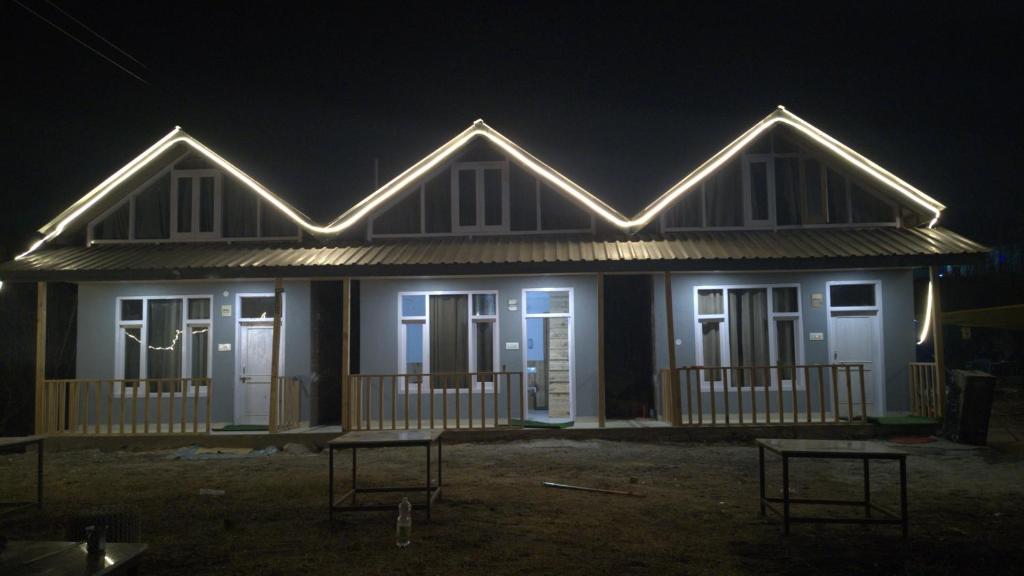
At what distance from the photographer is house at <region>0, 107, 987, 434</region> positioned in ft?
44.4

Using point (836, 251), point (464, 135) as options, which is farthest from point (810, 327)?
point (464, 135)

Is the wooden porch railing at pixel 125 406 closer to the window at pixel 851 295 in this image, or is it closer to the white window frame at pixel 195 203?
the white window frame at pixel 195 203

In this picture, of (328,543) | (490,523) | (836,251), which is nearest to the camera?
(328,543)

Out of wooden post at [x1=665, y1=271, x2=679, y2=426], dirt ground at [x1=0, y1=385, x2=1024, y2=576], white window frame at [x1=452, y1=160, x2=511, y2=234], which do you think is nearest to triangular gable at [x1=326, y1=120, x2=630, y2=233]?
white window frame at [x1=452, y1=160, x2=511, y2=234]

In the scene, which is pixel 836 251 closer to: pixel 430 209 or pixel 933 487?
pixel 933 487

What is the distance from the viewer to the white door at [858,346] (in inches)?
539

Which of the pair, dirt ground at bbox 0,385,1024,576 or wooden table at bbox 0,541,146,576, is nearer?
wooden table at bbox 0,541,146,576

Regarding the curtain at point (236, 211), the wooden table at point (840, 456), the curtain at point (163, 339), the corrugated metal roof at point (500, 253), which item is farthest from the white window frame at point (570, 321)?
the wooden table at point (840, 456)

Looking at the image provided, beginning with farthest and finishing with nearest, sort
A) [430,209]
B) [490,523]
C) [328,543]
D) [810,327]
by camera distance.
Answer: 1. [430,209]
2. [810,327]
3. [490,523]
4. [328,543]

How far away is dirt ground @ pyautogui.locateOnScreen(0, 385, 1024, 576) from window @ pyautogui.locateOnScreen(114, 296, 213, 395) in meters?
2.84

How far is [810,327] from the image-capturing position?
45.1 ft

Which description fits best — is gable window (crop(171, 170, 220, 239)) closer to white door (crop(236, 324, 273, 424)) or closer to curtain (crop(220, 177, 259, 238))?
curtain (crop(220, 177, 259, 238))

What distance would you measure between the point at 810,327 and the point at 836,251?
1.85 metres

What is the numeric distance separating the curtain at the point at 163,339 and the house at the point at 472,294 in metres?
0.04
